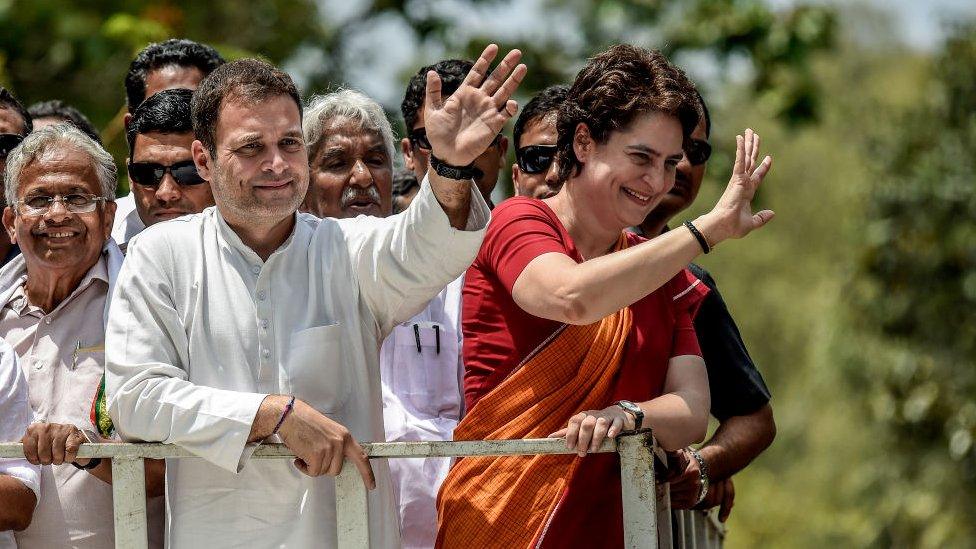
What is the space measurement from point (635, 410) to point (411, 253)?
71 centimetres

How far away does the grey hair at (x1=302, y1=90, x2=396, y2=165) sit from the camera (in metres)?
5.51

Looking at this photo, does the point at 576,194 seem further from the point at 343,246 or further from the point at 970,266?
the point at 970,266

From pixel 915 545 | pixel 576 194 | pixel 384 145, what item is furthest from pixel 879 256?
pixel 576 194

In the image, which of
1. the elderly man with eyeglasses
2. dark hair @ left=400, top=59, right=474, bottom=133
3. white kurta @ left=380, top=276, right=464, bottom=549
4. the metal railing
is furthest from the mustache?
the metal railing

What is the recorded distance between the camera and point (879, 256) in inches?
626

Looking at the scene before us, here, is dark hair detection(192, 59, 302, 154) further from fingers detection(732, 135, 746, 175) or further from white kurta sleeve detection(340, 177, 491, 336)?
fingers detection(732, 135, 746, 175)

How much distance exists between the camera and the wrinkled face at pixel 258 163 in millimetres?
4039

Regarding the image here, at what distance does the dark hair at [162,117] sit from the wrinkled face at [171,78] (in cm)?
79

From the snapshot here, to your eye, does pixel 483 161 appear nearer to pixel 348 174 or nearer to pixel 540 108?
pixel 540 108

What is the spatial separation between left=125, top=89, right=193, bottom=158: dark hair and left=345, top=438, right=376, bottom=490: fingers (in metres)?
1.93

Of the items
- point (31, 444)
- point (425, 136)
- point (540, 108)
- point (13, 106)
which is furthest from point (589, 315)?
point (13, 106)

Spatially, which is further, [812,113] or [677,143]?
[812,113]

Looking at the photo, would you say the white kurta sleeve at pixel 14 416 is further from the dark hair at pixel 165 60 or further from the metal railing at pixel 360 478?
the dark hair at pixel 165 60

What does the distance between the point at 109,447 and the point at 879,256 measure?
43.0 feet
